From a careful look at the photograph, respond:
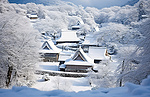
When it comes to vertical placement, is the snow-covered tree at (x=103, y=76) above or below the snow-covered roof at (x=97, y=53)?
below

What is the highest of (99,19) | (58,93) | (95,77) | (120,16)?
(99,19)

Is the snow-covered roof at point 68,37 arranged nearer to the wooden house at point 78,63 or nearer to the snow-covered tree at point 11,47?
the wooden house at point 78,63

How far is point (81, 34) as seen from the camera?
50.2m

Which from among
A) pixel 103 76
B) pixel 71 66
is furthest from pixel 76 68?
pixel 103 76

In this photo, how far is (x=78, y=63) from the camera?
61.5ft

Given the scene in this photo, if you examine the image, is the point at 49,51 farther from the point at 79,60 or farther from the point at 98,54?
the point at 98,54

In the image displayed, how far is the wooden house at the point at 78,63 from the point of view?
18.7 meters

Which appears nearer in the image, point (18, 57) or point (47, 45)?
point (18, 57)

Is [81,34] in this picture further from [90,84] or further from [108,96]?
[108,96]

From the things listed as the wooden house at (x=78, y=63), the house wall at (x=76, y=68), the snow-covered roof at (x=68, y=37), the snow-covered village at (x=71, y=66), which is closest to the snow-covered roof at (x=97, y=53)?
the snow-covered village at (x=71, y=66)

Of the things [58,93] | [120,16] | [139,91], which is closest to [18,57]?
[58,93]

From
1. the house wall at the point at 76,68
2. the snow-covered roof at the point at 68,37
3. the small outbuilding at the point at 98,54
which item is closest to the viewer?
the house wall at the point at 76,68

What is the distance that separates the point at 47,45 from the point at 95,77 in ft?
46.7

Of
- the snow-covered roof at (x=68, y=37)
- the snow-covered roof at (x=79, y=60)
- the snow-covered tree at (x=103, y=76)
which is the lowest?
the snow-covered tree at (x=103, y=76)
